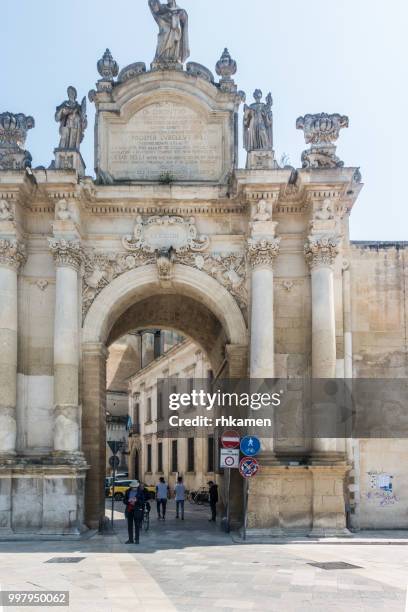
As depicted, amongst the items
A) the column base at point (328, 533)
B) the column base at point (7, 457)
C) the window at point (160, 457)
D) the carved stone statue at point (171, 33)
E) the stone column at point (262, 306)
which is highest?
the carved stone statue at point (171, 33)

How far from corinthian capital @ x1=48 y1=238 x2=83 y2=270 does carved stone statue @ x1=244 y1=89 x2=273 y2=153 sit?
4861 mm

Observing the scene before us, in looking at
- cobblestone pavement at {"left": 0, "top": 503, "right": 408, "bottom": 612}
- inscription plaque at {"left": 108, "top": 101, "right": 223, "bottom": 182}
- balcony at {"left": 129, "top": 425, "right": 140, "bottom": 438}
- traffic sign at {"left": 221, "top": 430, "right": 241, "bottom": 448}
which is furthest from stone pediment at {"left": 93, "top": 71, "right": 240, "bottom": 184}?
balcony at {"left": 129, "top": 425, "right": 140, "bottom": 438}

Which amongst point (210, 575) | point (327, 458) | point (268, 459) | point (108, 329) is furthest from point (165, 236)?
point (210, 575)

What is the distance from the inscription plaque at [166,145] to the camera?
72.3 ft

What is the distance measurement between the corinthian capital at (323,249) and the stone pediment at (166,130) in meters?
2.98

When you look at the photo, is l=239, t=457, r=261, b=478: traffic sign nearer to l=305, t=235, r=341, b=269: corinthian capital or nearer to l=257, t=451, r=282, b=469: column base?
l=257, t=451, r=282, b=469: column base

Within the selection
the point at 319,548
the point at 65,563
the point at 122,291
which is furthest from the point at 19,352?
the point at 319,548

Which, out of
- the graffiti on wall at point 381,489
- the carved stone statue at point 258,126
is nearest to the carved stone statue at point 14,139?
the carved stone statue at point 258,126

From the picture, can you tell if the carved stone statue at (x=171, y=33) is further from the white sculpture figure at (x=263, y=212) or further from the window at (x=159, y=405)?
the window at (x=159, y=405)

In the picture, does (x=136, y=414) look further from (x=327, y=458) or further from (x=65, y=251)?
(x=327, y=458)

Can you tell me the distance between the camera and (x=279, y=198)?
21312 millimetres

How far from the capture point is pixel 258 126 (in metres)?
21.2

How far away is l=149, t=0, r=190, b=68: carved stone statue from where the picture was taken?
72.9 feet

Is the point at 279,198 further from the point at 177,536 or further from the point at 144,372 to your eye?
the point at 144,372
